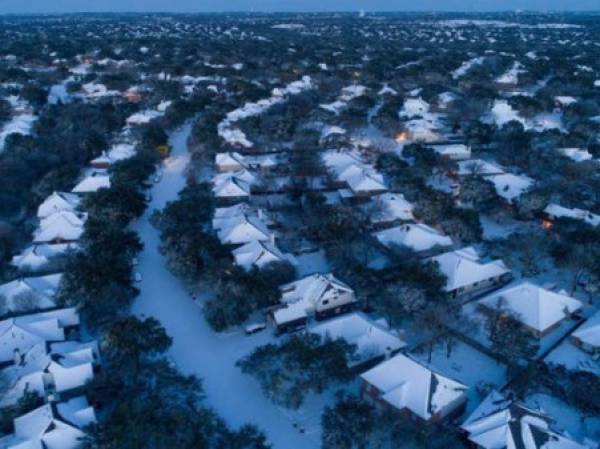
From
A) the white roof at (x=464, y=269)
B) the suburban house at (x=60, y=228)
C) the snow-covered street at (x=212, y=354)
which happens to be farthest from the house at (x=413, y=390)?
the suburban house at (x=60, y=228)

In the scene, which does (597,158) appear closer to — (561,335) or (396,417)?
(561,335)

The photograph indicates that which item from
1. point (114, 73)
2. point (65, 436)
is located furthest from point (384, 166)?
point (114, 73)

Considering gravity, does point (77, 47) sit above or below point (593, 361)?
above

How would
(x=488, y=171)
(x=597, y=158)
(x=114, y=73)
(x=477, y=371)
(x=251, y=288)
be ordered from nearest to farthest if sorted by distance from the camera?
1. (x=477, y=371)
2. (x=251, y=288)
3. (x=488, y=171)
4. (x=597, y=158)
5. (x=114, y=73)

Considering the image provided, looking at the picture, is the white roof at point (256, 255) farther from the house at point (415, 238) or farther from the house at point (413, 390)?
the house at point (413, 390)

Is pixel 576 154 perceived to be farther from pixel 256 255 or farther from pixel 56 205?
pixel 56 205

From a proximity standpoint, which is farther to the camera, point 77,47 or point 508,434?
point 77,47
